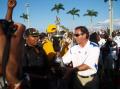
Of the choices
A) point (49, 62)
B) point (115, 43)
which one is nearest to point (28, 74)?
point (49, 62)

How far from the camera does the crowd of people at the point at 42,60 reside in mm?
4312

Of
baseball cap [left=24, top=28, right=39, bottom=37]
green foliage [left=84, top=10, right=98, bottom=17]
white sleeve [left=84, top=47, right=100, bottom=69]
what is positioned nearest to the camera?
white sleeve [left=84, top=47, right=100, bottom=69]

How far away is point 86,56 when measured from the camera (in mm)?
6195

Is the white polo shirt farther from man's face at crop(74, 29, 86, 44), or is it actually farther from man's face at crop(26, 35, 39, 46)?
man's face at crop(26, 35, 39, 46)

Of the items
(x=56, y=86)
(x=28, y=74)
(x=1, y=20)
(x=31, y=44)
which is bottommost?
(x=56, y=86)

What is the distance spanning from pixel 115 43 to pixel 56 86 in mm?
5762

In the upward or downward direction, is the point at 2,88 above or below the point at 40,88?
above

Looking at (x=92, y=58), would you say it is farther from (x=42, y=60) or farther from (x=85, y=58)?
(x=42, y=60)

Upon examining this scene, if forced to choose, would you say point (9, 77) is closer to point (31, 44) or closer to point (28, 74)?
point (28, 74)

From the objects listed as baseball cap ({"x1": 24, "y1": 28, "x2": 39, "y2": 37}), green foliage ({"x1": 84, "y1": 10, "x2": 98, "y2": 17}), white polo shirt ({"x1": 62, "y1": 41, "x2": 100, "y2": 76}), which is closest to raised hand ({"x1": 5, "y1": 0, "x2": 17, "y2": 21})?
white polo shirt ({"x1": 62, "y1": 41, "x2": 100, "y2": 76})

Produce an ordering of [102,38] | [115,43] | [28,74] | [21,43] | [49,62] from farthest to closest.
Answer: [102,38] → [115,43] → [49,62] → [28,74] → [21,43]

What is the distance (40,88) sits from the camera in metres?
6.68

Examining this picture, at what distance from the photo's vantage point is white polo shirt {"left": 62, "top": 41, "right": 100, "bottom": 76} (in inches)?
241

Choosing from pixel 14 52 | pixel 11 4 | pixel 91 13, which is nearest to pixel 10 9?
pixel 11 4
